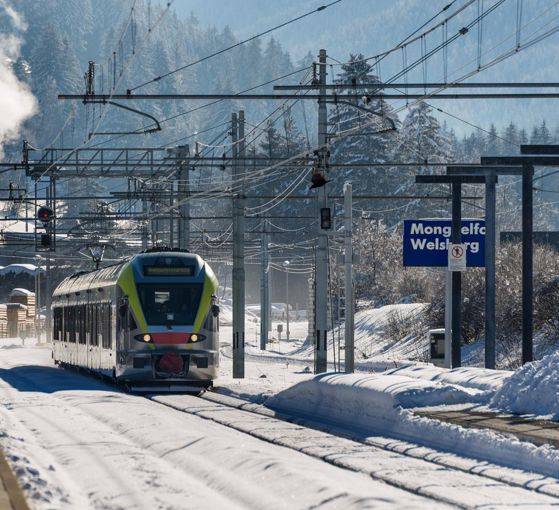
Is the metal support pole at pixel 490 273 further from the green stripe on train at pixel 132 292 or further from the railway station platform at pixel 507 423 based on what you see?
the railway station platform at pixel 507 423

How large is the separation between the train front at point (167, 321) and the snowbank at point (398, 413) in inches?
191

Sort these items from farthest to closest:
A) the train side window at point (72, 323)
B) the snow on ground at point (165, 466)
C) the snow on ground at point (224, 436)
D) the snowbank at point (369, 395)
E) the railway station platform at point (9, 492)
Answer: the train side window at point (72, 323), the snowbank at point (369, 395), the snow on ground at point (224, 436), the snow on ground at point (165, 466), the railway station platform at point (9, 492)

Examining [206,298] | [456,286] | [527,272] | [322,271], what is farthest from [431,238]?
[527,272]

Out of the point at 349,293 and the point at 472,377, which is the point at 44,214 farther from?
the point at 472,377

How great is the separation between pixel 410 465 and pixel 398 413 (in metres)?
4.75

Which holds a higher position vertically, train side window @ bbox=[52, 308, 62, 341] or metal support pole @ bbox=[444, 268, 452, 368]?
metal support pole @ bbox=[444, 268, 452, 368]

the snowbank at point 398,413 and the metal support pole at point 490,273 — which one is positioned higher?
the metal support pole at point 490,273

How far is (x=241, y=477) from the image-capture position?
46.9ft

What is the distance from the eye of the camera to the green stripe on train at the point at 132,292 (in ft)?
103

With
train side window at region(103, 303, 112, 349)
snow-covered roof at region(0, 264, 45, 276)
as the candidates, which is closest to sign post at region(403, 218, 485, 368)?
train side window at region(103, 303, 112, 349)

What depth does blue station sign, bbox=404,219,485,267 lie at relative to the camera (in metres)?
37.6

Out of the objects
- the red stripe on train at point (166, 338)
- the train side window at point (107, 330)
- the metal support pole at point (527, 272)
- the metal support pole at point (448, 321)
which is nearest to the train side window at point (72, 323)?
the train side window at point (107, 330)

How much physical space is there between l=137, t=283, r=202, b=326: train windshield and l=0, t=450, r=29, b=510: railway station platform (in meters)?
16.8

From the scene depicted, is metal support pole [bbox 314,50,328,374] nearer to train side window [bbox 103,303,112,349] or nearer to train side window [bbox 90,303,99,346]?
train side window [bbox 103,303,112,349]
